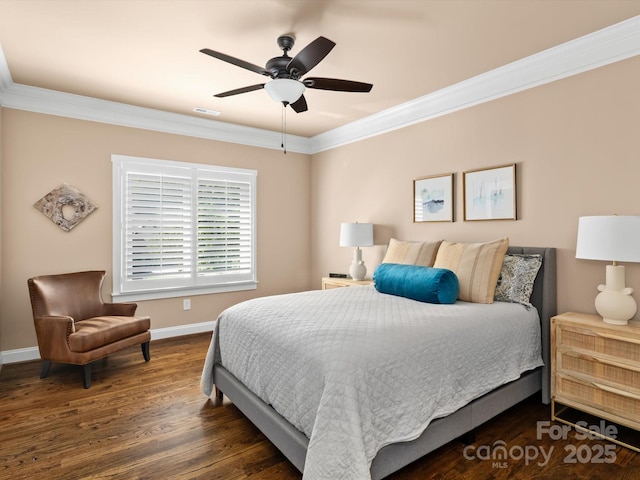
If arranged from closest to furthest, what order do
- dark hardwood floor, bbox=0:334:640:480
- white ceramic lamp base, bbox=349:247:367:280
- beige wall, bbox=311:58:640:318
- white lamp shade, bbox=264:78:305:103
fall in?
1. dark hardwood floor, bbox=0:334:640:480
2. white lamp shade, bbox=264:78:305:103
3. beige wall, bbox=311:58:640:318
4. white ceramic lamp base, bbox=349:247:367:280

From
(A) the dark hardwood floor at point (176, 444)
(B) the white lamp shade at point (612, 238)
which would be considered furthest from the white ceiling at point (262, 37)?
(A) the dark hardwood floor at point (176, 444)

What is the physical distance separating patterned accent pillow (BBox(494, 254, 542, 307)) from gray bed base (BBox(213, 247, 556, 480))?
0.31 feet

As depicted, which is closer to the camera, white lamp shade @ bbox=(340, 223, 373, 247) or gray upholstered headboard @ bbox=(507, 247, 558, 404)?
gray upholstered headboard @ bbox=(507, 247, 558, 404)

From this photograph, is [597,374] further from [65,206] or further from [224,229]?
[65,206]

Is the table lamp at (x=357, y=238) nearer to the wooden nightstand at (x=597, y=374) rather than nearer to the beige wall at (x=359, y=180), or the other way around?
the beige wall at (x=359, y=180)

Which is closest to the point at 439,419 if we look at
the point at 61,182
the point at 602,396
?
the point at 602,396

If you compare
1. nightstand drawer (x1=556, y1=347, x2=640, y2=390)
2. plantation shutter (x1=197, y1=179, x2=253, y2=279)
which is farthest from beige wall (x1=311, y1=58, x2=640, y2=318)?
plantation shutter (x1=197, y1=179, x2=253, y2=279)

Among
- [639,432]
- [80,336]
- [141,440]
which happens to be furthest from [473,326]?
[80,336]

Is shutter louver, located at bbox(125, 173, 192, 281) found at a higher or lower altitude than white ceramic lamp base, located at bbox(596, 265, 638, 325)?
higher

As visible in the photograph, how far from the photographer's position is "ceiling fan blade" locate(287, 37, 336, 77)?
2.06 meters

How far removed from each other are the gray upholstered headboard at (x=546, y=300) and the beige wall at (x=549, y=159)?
0.28ft

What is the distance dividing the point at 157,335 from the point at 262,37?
351cm

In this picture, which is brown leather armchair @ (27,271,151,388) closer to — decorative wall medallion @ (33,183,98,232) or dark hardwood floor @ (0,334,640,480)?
dark hardwood floor @ (0,334,640,480)

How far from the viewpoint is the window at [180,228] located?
13.4 ft
